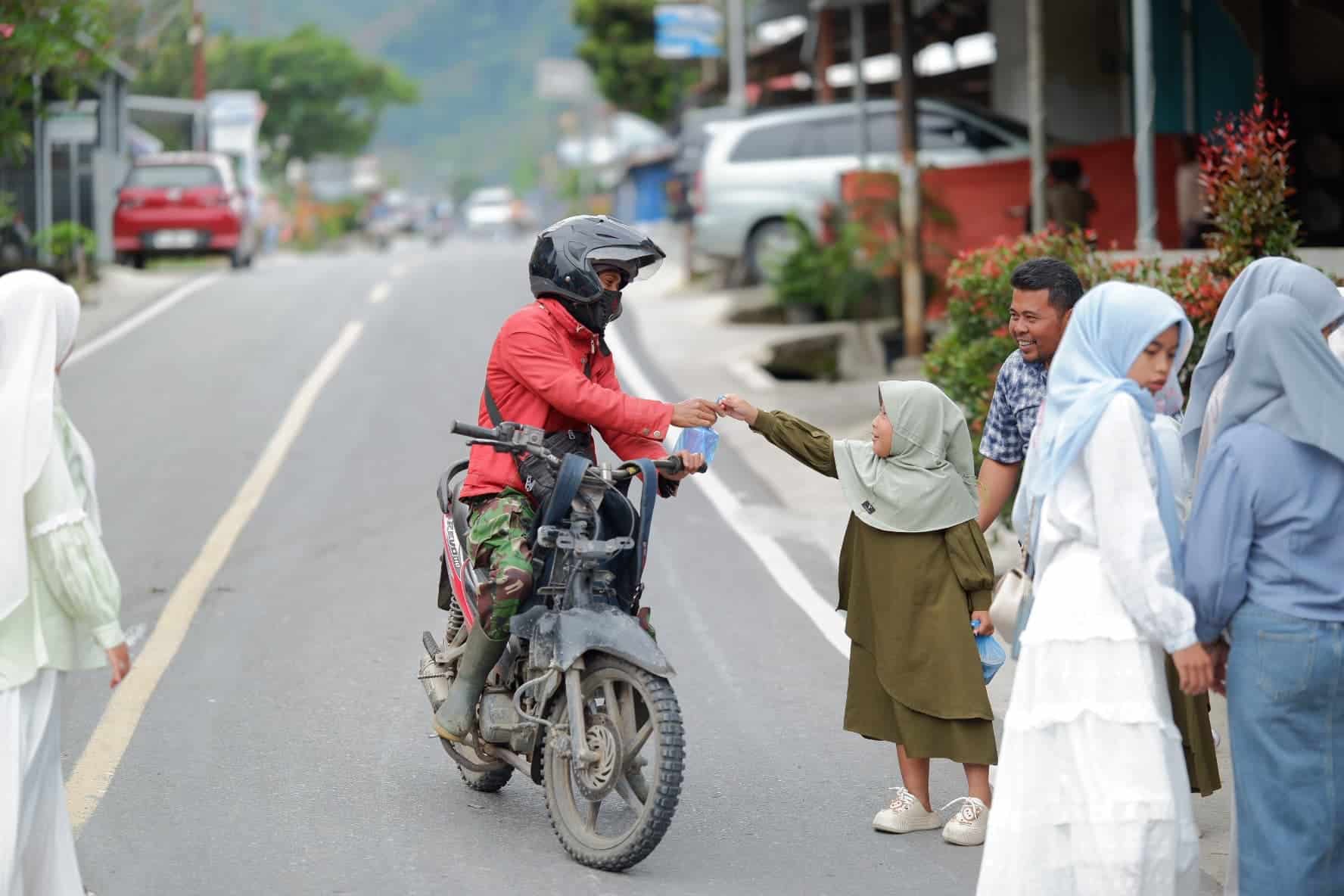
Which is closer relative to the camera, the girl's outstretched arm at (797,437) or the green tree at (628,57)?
the girl's outstretched arm at (797,437)

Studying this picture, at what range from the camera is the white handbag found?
544 centimetres

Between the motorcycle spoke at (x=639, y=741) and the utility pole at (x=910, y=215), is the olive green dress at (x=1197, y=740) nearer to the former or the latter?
the motorcycle spoke at (x=639, y=741)

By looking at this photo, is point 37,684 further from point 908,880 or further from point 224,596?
point 224,596

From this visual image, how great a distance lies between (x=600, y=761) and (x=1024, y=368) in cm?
199

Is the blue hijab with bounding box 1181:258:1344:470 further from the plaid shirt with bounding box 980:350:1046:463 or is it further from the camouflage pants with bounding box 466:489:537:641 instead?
the camouflage pants with bounding box 466:489:537:641

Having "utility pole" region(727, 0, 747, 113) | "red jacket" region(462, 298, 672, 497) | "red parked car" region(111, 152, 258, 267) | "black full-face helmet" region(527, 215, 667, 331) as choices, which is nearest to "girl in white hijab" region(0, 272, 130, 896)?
"red jacket" region(462, 298, 672, 497)

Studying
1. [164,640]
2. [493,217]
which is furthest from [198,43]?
[164,640]

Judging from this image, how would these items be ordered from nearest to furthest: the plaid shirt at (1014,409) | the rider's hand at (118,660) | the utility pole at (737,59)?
1. the rider's hand at (118,660)
2. the plaid shirt at (1014,409)
3. the utility pole at (737,59)

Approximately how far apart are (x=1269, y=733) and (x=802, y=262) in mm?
16795

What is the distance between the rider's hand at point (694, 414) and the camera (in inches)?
223

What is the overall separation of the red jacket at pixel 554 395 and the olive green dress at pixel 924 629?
1.32 feet

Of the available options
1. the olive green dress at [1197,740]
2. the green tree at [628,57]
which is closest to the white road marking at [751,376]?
the olive green dress at [1197,740]

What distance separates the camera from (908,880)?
215 inches

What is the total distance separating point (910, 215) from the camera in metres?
18.2
